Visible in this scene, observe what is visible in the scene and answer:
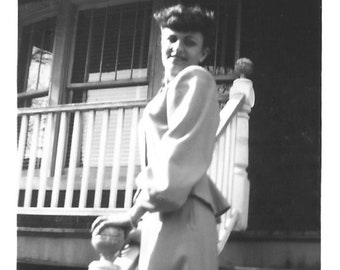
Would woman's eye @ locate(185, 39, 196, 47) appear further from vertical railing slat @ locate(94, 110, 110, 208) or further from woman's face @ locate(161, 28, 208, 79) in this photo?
vertical railing slat @ locate(94, 110, 110, 208)

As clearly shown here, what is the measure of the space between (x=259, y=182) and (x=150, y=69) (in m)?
1.47

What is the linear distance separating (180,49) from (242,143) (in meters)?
2.39

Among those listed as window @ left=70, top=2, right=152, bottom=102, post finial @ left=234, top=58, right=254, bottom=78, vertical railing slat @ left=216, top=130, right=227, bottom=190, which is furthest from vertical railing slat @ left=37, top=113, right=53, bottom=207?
post finial @ left=234, top=58, right=254, bottom=78

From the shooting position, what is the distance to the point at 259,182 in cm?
552

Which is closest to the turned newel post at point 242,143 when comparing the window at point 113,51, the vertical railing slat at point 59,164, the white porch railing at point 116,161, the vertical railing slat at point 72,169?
the white porch railing at point 116,161

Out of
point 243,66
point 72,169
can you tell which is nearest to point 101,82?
point 72,169

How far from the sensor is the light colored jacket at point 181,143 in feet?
7.04

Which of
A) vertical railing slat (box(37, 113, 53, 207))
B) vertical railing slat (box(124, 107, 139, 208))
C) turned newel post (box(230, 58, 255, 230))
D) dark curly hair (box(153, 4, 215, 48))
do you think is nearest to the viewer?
dark curly hair (box(153, 4, 215, 48))

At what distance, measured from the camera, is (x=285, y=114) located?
564 cm

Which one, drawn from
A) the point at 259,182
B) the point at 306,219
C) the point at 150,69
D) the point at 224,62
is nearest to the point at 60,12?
the point at 150,69

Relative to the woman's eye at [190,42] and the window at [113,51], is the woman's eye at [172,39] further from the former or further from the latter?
the window at [113,51]

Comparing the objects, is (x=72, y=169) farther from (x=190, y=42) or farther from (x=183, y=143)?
(x=183, y=143)

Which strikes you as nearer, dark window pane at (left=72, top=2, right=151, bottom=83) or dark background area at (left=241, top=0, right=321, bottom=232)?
dark background area at (left=241, top=0, right=321, bottom=232)

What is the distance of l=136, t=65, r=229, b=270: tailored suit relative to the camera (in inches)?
84.8
